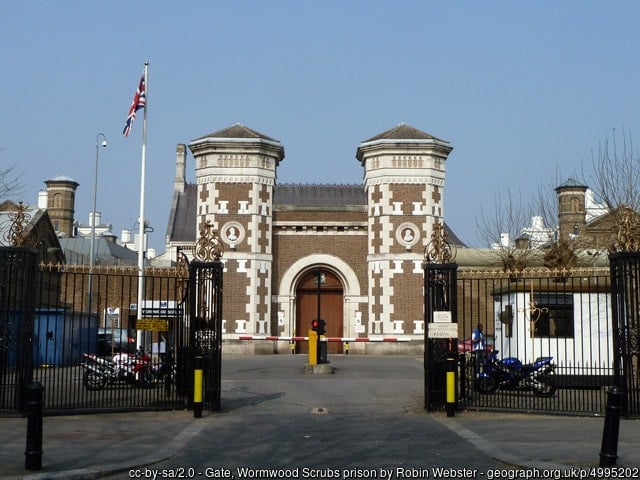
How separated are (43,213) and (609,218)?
25.6 meters

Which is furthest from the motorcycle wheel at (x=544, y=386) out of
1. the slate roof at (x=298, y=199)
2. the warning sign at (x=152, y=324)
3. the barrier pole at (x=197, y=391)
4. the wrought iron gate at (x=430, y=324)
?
the slate roof at (x=298, y=199)

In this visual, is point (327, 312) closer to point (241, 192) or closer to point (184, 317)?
point (241, 192)

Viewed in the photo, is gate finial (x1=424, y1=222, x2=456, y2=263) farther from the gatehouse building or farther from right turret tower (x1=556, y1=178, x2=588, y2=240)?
right turret tower (x1=556, y1=178, x2=588, y2=240)

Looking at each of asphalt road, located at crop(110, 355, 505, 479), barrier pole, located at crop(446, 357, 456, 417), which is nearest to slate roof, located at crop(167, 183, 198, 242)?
asphalt road, located at crop(110, 355, 505, 479)

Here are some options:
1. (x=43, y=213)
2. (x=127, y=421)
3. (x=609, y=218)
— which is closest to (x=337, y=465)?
(x=127, y=421)

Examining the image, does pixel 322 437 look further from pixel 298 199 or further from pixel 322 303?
pixel 298 199

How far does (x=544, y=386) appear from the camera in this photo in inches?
677

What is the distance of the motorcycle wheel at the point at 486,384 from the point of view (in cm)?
1648

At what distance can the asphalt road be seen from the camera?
376 inches

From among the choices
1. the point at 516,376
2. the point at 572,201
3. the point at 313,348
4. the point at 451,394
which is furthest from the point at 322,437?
the point at 572,201

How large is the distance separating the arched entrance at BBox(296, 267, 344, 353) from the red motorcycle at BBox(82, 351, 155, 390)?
18133 millimetres

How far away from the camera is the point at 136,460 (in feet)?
33.4

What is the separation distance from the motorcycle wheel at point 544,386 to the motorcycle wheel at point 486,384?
0.78 meters

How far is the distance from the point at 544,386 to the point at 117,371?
881cm
